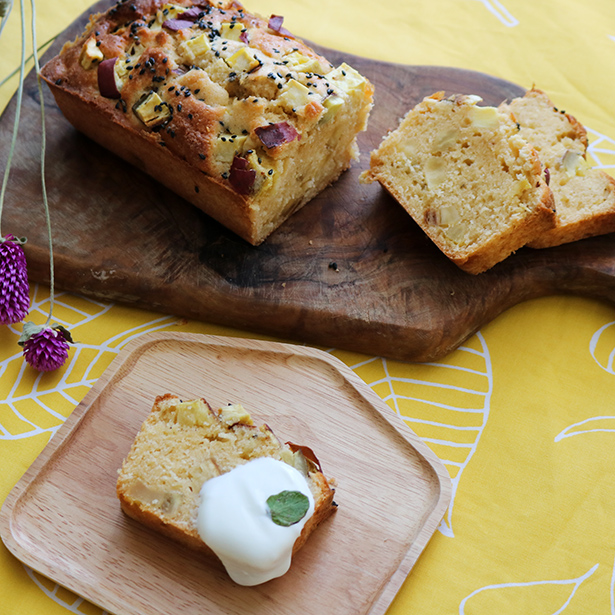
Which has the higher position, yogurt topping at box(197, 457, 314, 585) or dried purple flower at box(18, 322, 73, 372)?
yogurt topping at box(197, 457, 314, 585)

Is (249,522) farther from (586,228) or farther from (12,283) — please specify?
(586,228)

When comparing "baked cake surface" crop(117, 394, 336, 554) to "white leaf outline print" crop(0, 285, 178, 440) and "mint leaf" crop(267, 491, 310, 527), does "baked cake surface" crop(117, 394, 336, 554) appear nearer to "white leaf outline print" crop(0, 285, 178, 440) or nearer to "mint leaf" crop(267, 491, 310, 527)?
"mint leaf" crop(267, 491, 310, 527)

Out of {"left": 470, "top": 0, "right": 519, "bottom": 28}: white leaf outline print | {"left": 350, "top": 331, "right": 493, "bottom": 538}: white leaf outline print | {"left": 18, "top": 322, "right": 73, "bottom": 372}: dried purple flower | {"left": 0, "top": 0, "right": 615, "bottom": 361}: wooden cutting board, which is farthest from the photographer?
{"left": 470, "top": 0, "right": 519, "bottom": 28}: white leaf outline print

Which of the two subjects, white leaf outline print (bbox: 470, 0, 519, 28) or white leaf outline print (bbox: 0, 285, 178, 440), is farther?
white leaf outline print (bbox: 470, 0, 519, 28)

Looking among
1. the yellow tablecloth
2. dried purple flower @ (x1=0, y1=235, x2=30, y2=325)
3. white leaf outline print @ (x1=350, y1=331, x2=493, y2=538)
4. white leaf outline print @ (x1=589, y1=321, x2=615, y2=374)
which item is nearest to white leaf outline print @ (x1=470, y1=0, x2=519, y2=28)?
the yellow tablecloth

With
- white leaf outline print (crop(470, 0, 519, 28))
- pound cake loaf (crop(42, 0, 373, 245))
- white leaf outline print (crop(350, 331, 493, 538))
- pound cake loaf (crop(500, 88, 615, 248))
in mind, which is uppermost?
white leaf outline print (crop(470, 0, 519, 28))

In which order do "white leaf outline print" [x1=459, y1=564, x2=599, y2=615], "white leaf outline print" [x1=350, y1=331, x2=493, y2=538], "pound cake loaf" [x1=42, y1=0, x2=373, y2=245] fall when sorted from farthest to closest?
"pound cake loaf" [x1=42, y1=0, x2=373, y2=245]
"white leaf outline print" [x1=350, y1=331, x2=493, y2=538]
"white leaf outline print" [x1=459, y1=564, x2=599, y2=615]

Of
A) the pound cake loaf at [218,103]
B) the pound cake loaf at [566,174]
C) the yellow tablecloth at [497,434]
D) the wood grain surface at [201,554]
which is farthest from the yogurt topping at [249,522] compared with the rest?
the pound cake loaf at [566,174]

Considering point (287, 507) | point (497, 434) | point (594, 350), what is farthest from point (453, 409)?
point (287, 507)
